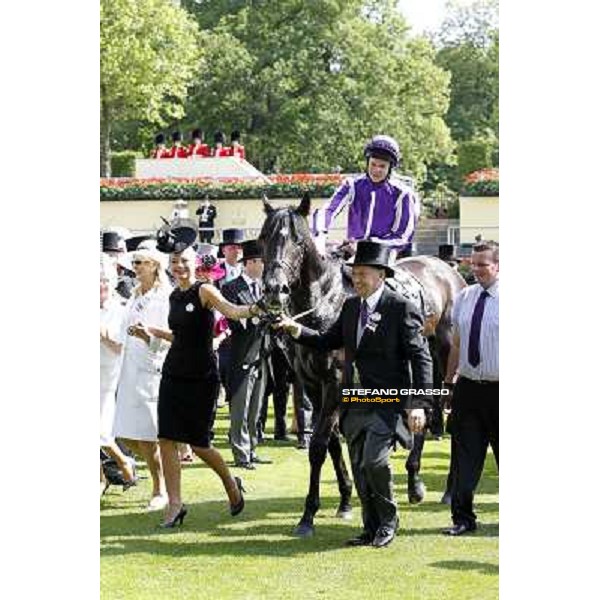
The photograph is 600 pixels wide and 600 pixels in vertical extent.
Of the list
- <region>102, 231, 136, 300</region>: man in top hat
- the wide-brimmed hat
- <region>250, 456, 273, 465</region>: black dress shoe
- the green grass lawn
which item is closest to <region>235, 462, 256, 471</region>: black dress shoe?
<region>250, 456, 273, 465</region>: black dress shoe

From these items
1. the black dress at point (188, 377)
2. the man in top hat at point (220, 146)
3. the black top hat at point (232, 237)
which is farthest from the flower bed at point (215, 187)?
the black dress at point (188, 377)

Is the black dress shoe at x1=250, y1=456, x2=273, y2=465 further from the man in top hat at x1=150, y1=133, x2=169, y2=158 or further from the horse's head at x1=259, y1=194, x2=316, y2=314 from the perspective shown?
the horse's head at x1=259, y1=194, x2=316, y2=314

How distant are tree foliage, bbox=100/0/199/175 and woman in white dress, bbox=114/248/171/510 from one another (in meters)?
0.78

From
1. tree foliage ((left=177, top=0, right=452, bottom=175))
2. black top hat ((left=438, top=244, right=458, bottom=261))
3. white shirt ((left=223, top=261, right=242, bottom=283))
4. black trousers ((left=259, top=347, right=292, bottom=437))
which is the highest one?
tree foliage ((left=177, top=0, right=452, bottom=175))

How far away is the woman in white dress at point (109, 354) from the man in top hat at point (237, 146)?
1194 millimetres

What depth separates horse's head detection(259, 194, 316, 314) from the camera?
8312 millimetres

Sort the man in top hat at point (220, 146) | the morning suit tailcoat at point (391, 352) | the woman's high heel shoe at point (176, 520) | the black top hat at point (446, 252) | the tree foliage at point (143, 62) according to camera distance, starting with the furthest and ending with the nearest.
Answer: the black top hat at point (446, 252)
the man in top hat at point (220, 146)
the tree foliage at point (143, 62)
the woman's high heel shoe at point (176, 520)
the morning suit tailcoat at point (391, 352)

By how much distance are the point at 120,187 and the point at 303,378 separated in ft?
7.21

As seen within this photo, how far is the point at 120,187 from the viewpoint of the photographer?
1034 cm

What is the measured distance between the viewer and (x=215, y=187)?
1059 centimetres

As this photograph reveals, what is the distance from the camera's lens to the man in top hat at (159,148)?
10059mm

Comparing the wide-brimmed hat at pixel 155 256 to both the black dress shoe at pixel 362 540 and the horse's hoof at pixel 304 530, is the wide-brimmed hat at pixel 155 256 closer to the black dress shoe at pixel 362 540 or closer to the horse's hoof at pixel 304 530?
the horse's hoof at pixel 304 530

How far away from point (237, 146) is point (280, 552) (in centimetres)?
314
